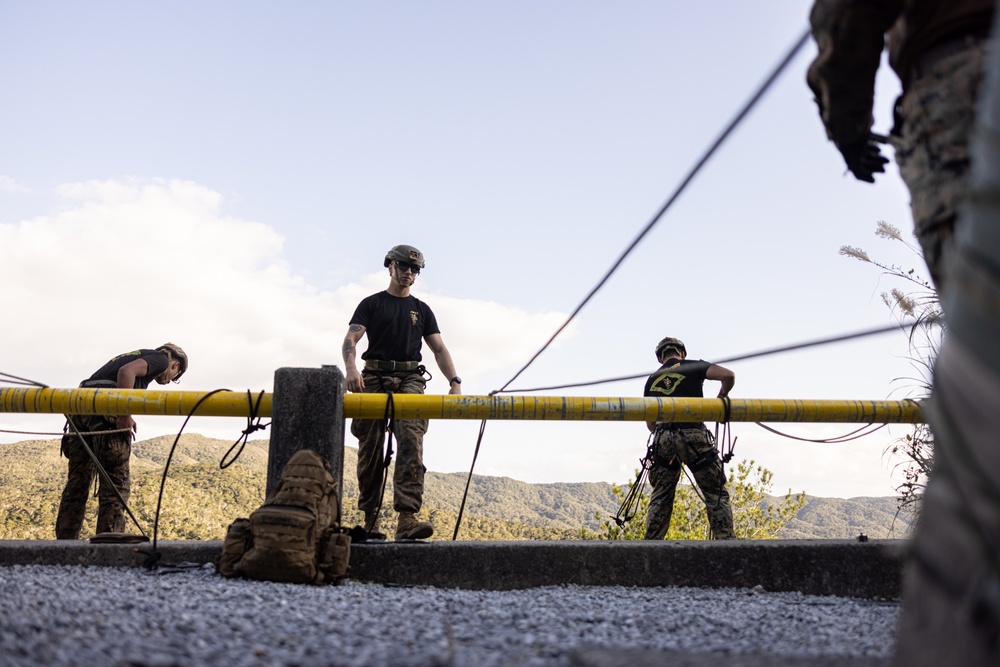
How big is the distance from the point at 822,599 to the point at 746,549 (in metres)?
0.55

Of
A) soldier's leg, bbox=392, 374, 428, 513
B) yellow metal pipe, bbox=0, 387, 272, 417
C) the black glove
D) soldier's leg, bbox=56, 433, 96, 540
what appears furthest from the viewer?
soldier's leg, bbox=56, 433, 96, 540

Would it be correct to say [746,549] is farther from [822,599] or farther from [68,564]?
[68,564]

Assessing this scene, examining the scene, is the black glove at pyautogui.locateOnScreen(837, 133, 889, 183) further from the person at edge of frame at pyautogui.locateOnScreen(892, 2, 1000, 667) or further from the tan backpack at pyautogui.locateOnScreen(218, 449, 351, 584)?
the tan backpack at pyautogui.locateOnScreen(218, 449, 351, 584)

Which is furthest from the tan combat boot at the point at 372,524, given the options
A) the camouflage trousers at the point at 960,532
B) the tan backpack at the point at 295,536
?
the camouflage trousers at the point at 960,532

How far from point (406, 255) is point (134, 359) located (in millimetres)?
2781

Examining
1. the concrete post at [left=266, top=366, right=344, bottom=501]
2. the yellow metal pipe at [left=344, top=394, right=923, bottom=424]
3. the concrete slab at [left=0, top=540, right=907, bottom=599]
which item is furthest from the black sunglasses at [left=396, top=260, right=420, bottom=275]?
the concrete slab at [left=0, top=540, right=907, bottom=599]

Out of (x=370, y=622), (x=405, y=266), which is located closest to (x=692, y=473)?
(x=405, y=266)

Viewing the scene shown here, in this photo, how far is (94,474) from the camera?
6918mm

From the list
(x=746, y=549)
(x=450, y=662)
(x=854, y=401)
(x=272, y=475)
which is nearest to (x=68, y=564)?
(x=272, y=475)

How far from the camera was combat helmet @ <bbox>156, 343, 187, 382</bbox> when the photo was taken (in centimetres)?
729

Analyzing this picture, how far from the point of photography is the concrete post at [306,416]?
477cm

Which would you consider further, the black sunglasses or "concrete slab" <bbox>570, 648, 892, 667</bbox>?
the black sunglasses

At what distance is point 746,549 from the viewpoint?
15.7ft

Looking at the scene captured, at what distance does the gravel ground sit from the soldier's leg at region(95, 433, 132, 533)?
236 centimetres
